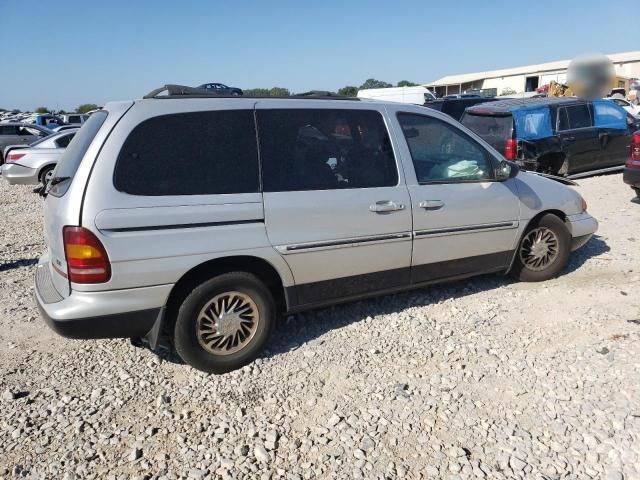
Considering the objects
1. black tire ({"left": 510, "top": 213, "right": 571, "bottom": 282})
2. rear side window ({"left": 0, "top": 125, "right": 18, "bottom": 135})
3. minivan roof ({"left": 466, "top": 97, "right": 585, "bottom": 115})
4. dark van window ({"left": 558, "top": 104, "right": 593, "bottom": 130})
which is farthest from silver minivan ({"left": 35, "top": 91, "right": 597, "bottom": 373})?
rear side window ({"left": 0, "top": 125, "right": 18, "bottom": 135})

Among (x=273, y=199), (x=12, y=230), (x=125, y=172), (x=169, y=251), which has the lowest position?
(x=12, y=230)

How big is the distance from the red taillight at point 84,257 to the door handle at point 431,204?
2.39 meters

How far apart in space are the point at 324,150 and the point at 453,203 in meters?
1.24

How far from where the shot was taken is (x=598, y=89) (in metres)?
14.0

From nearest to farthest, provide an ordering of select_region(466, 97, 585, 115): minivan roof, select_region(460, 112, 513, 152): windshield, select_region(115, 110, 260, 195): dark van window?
select_region(115, 110, 260, 195): dark van window < select_region(460, 112, 513, 152): windshield < select_region(466, 97, 585, 115): minivan roof

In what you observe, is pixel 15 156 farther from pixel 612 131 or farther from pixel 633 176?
pixel 612 131

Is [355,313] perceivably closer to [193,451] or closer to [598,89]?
[193,451]

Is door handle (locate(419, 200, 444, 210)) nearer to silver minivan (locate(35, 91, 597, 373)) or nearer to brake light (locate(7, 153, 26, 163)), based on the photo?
silver minivan (locate(35, 91, 597, 373))

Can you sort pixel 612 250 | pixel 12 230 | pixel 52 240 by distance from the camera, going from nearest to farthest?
pixel 52 240, pixel 612 250, pixel 12 230

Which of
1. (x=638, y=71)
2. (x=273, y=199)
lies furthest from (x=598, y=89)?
(x=638, y=71)

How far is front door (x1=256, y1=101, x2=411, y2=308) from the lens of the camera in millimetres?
3566

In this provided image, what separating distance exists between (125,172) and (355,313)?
229 cm

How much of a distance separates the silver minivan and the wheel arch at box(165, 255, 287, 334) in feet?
0.04

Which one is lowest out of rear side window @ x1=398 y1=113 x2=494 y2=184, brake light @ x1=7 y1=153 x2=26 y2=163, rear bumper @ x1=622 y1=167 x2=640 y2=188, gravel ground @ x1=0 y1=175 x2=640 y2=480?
gravel ground @ x1=0 y1=175 x2=640 y2=480
